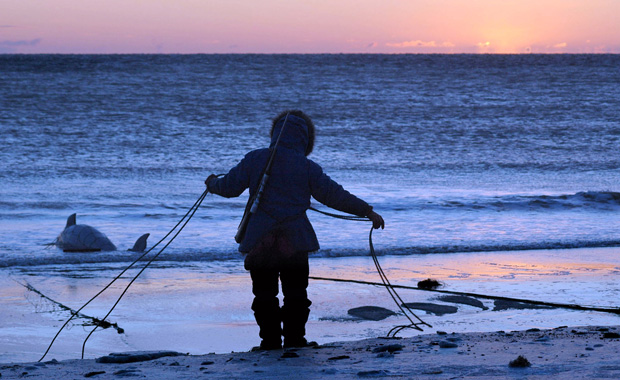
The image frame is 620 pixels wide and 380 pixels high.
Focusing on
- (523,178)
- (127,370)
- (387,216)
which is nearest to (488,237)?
(387,216)

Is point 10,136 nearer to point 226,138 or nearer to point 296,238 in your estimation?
point 226,138

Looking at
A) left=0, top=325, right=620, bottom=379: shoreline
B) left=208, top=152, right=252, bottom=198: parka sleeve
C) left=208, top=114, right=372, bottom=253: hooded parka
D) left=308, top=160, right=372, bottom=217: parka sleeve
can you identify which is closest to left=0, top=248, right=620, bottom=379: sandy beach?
left=0, top=325, right=620, bottom=379: shoreline

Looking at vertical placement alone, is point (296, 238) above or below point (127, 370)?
above

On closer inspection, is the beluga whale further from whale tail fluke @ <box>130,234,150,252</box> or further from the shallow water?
the shallow water

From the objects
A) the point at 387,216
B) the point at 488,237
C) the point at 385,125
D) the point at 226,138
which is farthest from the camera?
the point at 385,125

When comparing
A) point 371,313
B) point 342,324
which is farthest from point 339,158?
point 342,324

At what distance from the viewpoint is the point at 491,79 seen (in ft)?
188

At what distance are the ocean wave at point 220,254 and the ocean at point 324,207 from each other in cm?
3

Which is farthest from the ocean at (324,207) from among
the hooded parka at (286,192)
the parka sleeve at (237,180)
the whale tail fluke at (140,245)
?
the parka sleeve at (237,180)

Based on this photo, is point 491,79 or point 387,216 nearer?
point 387,216

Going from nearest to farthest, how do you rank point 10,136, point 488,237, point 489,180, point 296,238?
point 296,238, point 488,237, point 489,180, point 10,136

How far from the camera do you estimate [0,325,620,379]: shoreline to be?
12.0 ft

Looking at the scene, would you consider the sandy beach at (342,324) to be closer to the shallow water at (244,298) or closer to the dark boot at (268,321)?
the shallow water at (244,298)

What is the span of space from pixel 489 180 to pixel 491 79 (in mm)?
42279
